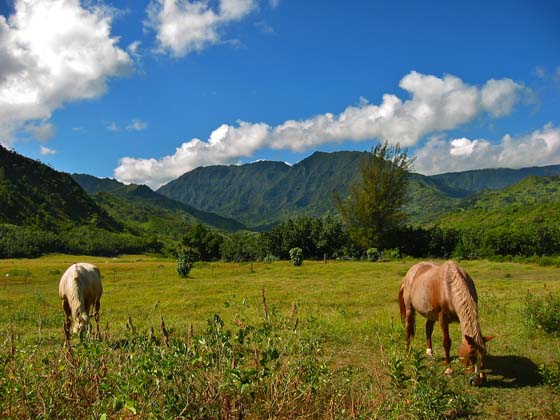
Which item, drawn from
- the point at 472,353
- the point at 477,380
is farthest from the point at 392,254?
the point at 472,353

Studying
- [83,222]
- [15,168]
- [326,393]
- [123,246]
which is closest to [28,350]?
[326,393]

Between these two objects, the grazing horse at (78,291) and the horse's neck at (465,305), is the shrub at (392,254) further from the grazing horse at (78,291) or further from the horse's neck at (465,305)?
the horse's neck at (465,305)

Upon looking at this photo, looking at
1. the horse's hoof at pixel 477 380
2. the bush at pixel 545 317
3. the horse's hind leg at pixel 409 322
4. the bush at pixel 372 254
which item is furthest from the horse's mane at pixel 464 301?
the bush at pixel 372 254

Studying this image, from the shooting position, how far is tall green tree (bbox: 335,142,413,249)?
62.9m

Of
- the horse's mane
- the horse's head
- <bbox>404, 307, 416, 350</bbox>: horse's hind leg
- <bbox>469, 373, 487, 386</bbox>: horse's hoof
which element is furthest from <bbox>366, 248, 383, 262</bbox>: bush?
the horse's head

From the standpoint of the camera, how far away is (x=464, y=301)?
800cm

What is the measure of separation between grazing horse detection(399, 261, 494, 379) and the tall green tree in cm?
5393

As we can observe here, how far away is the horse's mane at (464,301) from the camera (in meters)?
7.47

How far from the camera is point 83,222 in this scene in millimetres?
188750

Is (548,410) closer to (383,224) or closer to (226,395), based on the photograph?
(226,395)

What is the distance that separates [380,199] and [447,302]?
185 ft

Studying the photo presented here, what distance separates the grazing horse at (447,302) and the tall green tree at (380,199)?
5393cm

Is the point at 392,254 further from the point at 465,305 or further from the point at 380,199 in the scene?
the point at 465,305

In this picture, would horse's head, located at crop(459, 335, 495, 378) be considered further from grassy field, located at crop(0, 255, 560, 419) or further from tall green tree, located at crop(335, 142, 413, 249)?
tall green tree, located at crop(335, 142, 413, 249)
